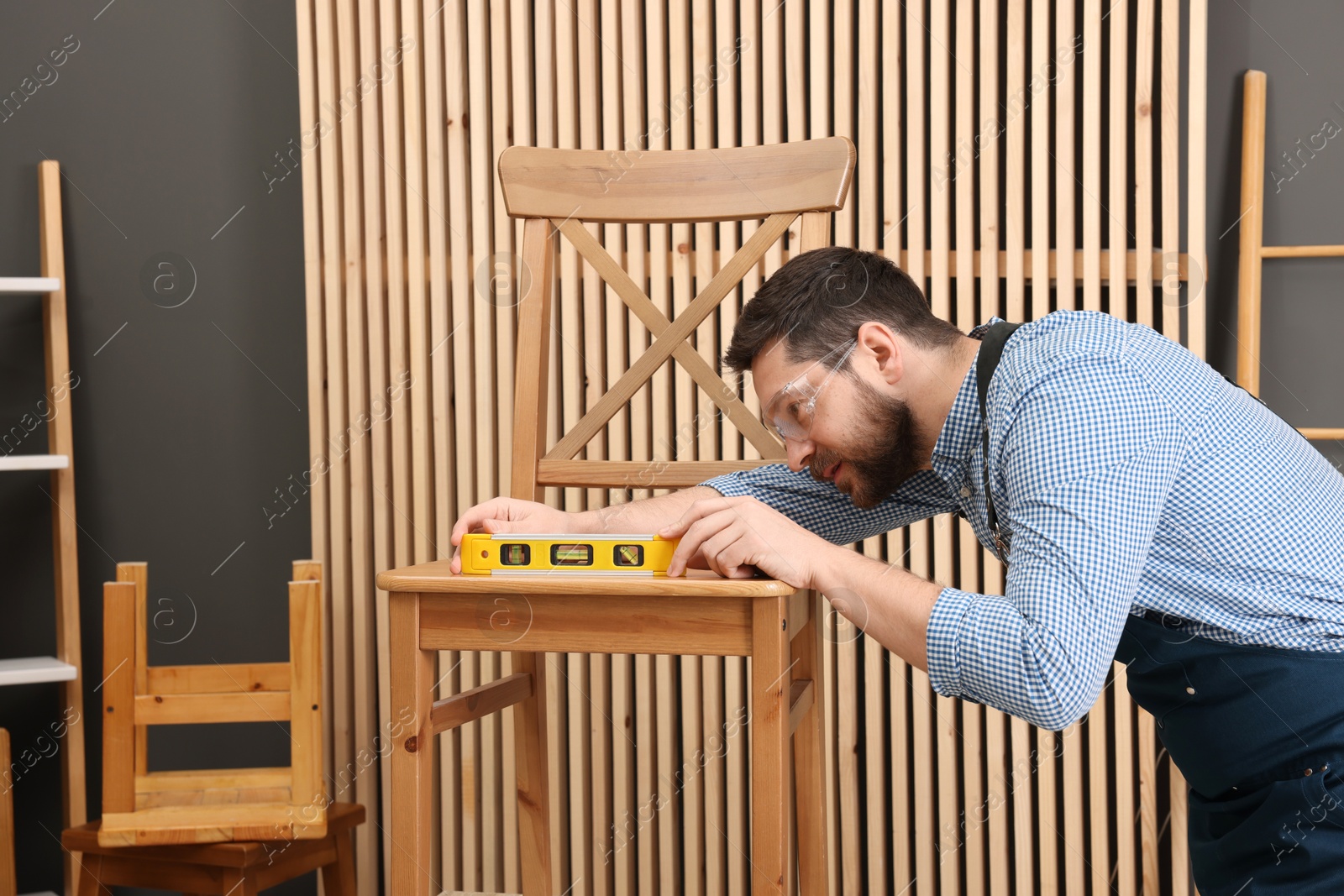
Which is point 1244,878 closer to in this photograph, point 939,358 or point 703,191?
point 939,358

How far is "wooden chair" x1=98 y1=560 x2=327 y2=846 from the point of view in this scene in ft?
5.70

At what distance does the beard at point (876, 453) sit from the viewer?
1.28 metres

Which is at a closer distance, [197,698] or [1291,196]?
[197,698]

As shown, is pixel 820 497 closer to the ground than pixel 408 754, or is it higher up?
higher up

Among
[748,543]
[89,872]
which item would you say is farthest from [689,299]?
[89,872]

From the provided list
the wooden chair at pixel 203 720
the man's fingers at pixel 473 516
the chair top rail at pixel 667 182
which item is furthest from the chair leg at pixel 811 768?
the wooden chair at pixel 203 720

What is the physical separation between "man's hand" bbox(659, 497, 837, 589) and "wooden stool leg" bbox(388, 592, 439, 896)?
0.31 m

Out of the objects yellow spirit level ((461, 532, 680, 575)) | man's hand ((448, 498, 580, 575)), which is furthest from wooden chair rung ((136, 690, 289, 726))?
yellow spirit level ((461, 532, 680, 575))

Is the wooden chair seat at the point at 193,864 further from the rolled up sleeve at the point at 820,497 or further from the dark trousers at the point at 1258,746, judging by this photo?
the dark trousers at the point at 1258,746

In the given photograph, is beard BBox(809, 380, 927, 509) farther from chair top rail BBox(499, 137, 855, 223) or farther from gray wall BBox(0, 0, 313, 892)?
gray wall BBox(0, 0, 313, 892)

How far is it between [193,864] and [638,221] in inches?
52.6

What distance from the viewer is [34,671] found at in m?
2.04

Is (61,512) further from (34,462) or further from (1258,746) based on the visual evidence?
(1258,746)

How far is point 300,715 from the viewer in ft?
6.05
